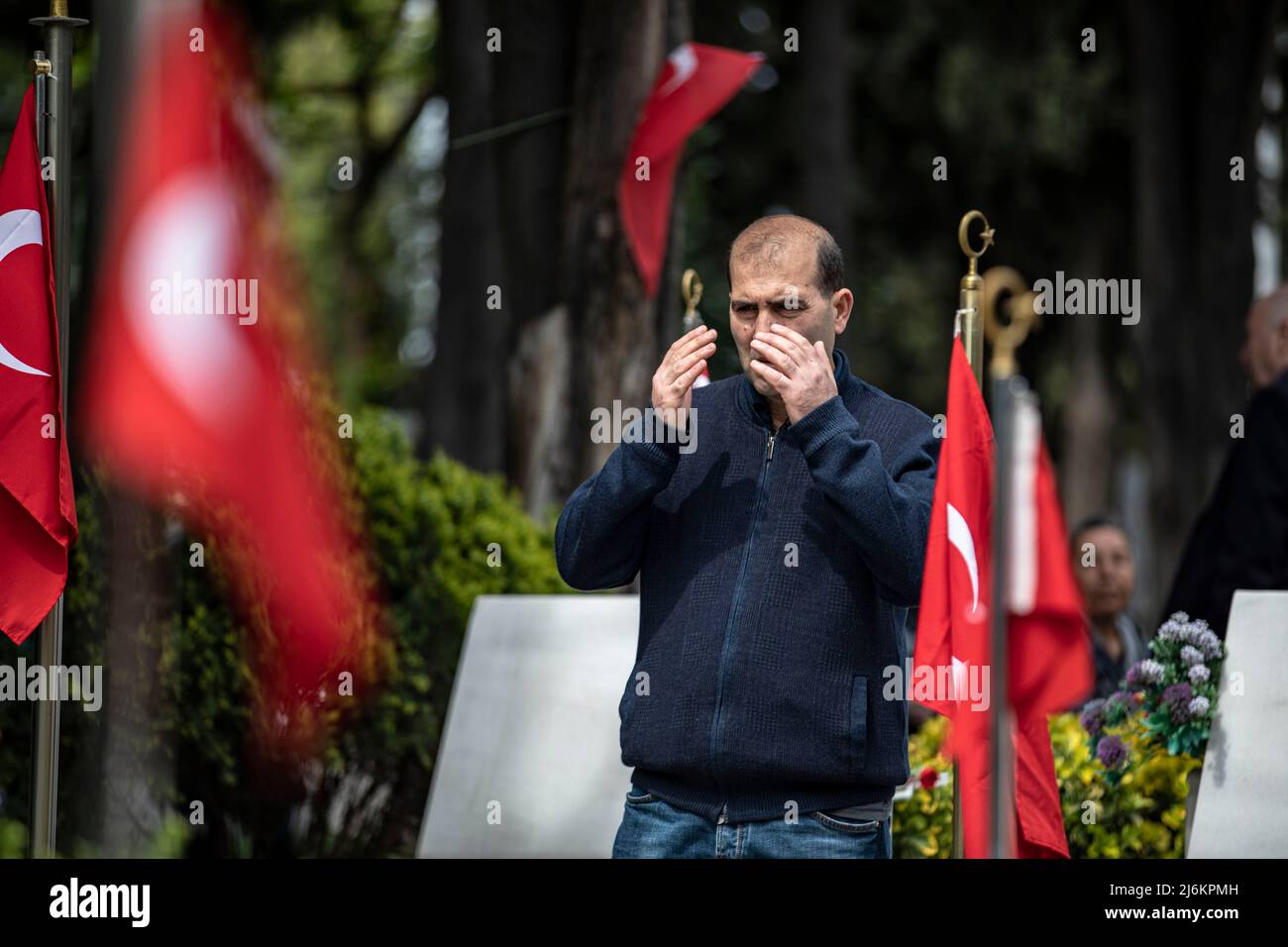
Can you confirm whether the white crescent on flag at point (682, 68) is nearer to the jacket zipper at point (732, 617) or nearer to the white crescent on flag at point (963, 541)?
the jacket zipper at point (732, 617)

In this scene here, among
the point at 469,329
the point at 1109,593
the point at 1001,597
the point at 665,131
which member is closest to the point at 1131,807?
the point at 1109,593

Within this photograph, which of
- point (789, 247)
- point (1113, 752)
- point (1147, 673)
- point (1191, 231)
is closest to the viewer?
point (789, 247)

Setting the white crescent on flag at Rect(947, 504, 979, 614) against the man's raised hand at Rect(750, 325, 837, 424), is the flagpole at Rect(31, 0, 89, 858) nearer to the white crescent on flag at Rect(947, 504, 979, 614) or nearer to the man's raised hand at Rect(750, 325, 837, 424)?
the man's raised hand at Rect(750, 325, 837, 424)

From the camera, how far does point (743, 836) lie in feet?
13.2

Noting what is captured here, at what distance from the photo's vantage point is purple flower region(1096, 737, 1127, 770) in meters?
6.16

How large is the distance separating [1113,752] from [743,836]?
99.4 inches

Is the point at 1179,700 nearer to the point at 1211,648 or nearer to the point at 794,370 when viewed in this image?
the point at 1211,648

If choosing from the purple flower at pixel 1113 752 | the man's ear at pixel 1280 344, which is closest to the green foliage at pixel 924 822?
the purple flower at pixel 1113 752

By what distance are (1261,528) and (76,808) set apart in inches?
175

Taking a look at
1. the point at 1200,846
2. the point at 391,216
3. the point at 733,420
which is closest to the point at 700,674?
the point at 733,420

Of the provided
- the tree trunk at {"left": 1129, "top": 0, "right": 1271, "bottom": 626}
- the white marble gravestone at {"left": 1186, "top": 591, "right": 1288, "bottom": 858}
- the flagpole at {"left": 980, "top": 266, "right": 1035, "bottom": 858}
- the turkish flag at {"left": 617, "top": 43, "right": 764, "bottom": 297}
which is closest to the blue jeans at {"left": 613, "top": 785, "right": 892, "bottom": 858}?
the flagpole at {"left": 980, "top": 266, "right": 1035, "bottom": 858}

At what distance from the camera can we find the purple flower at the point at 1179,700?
19.3 ft
